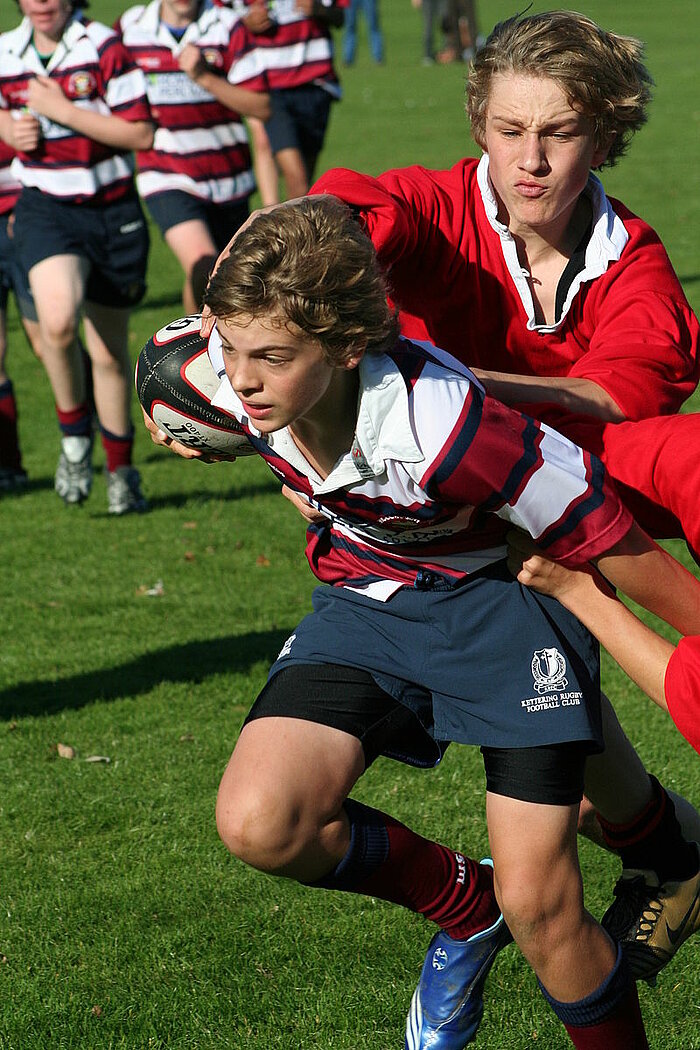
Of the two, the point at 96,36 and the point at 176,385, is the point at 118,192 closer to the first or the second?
the point at 96,36

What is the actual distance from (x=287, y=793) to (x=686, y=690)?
88 cm

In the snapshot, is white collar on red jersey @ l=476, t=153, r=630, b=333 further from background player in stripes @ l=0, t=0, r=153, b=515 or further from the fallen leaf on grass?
background player in stripes @ l=0, t=0, r=153, b=515

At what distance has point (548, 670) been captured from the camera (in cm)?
309

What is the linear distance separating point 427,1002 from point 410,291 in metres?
1.70

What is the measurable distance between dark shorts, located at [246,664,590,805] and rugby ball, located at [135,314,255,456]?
0.56m

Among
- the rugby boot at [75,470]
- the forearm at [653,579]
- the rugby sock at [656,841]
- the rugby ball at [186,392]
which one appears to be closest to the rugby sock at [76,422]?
the rugby boot at [75,470]

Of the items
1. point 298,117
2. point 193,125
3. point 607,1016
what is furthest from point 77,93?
point 607,1016

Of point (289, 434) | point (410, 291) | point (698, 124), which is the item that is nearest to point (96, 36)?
point (410, 291)

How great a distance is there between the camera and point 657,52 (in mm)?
27047

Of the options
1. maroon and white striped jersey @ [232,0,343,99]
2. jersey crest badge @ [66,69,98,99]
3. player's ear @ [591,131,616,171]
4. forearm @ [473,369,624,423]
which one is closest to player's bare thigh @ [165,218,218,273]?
jersey crest badge @ [66,69,98,99]

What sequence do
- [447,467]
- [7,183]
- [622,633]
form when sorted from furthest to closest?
[7,183] < [622,633] < [447,467]

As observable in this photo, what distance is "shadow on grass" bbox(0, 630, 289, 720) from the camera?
5.28 m

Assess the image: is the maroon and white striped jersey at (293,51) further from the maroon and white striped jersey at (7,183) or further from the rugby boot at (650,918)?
the rugby boot at (650,918)

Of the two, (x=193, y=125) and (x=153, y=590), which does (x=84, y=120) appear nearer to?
(x=193, y=125)
